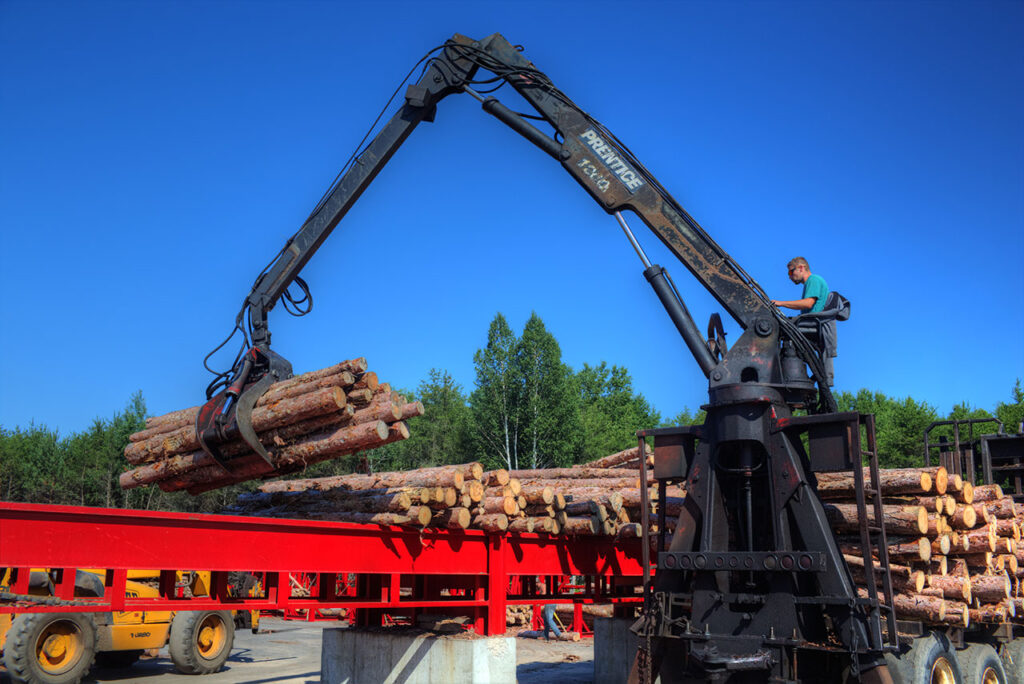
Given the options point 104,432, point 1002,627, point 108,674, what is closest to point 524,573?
point 1002,627

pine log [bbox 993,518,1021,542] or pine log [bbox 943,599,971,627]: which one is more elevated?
pine log [bbox 993,518,1021,542]

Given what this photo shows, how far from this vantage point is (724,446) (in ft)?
28.0

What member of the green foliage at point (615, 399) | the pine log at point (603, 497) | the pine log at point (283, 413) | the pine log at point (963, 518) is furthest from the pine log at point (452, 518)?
the green foliage at point (615, 399)

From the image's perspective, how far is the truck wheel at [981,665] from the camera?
426 inches

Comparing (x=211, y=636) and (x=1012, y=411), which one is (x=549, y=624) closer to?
(x=211, y=636)

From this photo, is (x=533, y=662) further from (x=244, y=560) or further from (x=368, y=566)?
(x=244, y=560)

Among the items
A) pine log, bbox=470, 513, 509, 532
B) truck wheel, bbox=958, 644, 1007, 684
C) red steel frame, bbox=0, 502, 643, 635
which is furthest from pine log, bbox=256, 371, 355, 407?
truck wheel, bbox=958, 644, 1007, 684

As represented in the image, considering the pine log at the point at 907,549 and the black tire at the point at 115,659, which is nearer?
the pine log at the point at 907,549

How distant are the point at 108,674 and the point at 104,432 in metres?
35.8

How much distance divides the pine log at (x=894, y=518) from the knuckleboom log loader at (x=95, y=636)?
821cm

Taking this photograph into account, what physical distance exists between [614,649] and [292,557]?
690cm

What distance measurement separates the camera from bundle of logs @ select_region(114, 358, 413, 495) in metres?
8.78

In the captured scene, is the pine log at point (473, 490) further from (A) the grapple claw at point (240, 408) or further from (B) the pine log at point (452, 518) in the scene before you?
(A) the grapple claw at point (240, 408)

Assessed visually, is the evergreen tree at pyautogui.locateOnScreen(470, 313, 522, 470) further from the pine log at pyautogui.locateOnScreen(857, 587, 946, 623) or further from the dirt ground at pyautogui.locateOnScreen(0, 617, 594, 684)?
the pine log at pyautogui.locateOnScreen(857, 587, 946, 623)
